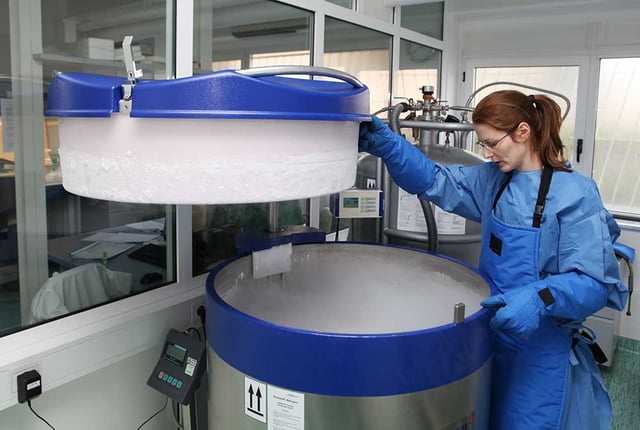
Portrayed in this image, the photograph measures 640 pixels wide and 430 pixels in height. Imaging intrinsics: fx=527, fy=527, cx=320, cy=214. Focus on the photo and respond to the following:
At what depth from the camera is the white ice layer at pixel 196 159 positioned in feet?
2.68

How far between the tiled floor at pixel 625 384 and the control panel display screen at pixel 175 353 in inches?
76.6

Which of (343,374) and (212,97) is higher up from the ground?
(212,97)

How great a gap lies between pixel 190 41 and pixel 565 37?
2468 millimetres

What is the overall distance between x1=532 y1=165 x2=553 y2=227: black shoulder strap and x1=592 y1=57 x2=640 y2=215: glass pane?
2.17 meters

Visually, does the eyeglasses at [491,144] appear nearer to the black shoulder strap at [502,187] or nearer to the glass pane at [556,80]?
the black shoulder strap at [502,187]

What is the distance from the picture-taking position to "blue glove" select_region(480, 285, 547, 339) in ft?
3.62

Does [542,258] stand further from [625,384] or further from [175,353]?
[625,384]

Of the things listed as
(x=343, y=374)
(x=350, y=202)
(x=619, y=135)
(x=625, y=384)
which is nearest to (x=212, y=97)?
(x=343, y=374)

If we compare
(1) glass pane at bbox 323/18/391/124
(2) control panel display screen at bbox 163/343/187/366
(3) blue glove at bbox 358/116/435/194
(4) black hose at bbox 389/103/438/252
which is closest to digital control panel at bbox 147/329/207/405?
(2) control panel display screen at bbox 163/343/187/366

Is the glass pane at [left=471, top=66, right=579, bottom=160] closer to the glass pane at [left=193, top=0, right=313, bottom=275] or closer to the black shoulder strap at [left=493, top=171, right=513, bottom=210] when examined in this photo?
the glass pane at [left=193, top=0, right=313, bottom=275]

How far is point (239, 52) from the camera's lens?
67.1 inches

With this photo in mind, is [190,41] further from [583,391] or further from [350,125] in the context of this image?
[583,391]

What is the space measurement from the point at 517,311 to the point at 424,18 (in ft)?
6.71

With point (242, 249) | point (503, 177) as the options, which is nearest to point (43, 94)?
point (242, 249)
